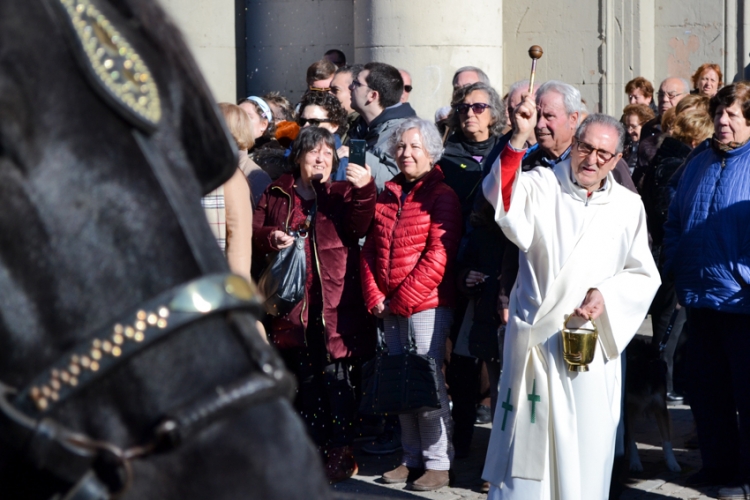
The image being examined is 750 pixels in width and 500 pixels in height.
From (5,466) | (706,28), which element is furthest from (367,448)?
(706,28)

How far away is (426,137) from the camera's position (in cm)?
594

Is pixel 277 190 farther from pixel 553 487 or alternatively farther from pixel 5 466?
pixel 5 466

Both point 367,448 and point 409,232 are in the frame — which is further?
point 367,448

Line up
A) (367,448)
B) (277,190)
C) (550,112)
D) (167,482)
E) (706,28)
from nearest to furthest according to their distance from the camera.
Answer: (167,482), (550,112), (277,190), (367,448), (706,28)

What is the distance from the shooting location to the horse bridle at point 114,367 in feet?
3.21

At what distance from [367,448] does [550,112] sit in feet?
8.06

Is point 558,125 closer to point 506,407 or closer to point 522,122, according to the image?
point 522,122

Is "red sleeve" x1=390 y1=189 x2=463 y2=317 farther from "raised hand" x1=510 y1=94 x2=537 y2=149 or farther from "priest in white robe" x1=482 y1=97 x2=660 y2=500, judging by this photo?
"raised hand" x1=510 y1=94 x2=537 y2=149

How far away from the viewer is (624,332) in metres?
4.96

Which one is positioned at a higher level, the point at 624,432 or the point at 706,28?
the point at 706,28

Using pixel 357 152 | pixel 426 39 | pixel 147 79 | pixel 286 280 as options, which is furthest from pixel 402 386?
pixel 426 39

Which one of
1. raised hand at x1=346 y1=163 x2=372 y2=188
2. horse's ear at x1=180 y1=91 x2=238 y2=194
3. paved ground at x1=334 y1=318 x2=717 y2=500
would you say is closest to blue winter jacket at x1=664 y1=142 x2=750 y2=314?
paved ground at x1=334 y1=318 x2=717 y2=500

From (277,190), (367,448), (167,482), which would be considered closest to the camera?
(167,482)

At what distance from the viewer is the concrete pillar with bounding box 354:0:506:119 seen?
1005cm
